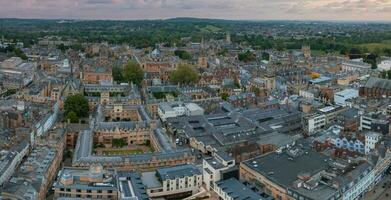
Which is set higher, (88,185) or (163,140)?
(88,185)

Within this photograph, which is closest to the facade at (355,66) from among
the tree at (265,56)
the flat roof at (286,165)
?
the tree at (265,56)

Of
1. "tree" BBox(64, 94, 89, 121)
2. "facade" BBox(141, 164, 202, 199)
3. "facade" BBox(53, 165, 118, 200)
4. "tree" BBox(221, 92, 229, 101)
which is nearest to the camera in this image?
"facade" BBox(53, 165, 118, 200)

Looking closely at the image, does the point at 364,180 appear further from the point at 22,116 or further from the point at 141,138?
the point at 22,116

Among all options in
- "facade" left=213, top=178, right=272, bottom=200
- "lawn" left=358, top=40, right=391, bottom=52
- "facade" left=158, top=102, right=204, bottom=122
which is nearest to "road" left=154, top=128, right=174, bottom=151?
"facade" left=158, top=102, right=204, bottom=122

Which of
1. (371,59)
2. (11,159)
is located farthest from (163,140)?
(371,59)

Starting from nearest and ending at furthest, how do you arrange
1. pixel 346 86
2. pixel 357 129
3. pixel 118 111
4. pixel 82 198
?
pixel 82 198
pixel 357 129
pixel 118 111
pixel 346 86

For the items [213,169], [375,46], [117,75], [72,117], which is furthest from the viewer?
[375,46]

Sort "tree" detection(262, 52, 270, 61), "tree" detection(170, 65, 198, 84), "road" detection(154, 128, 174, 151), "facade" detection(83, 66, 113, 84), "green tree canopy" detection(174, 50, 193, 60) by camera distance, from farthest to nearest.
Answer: "tree" detection(262, 52, 270, 61), "green tree canopy" detection(174, 50, 193, 60), "facade" detection(83, 66, 113, 84), "tree" detection(170, 65, 198, 84), "road" detection(154, 128, 174, 151)

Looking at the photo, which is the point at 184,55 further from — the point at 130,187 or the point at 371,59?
the point at 130,187

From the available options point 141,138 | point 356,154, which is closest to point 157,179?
point 141,138

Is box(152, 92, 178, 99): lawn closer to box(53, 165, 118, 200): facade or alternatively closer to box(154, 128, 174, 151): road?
box(154, 128, 174, 151): road

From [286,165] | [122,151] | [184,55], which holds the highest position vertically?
[184,55]
